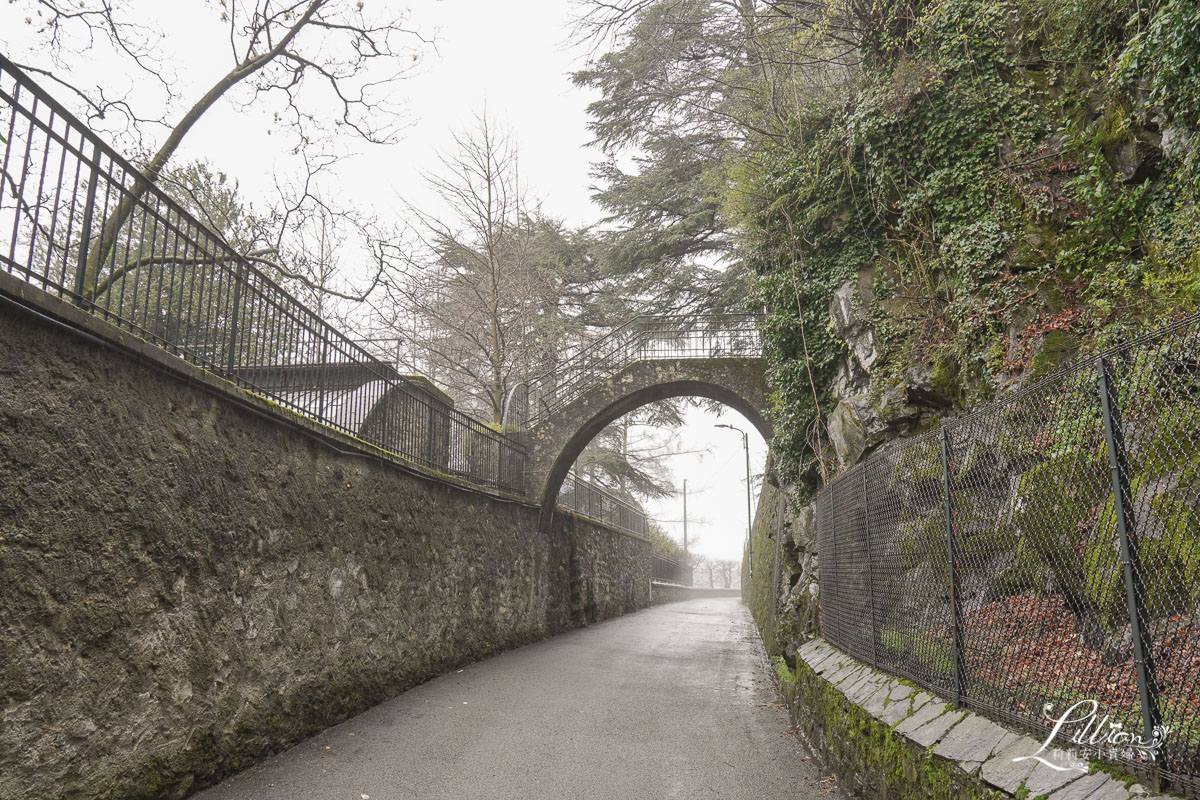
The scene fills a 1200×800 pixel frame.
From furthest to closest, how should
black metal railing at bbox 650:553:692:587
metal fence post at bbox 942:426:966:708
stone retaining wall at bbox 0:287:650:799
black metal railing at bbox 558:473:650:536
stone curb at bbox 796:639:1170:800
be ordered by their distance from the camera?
black metal railing at bbox 650:553:692:587 → black metal railing at bbox 558:473:650:536 → metal fence post at bbox 942:426:966:708 → stone retaining wall at bbox 0:287:650:799 → stone curb at bbox 796:639:1170:800

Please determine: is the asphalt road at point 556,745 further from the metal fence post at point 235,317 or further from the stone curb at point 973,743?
the metal fence post at point 235,317

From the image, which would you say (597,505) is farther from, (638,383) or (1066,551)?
(1066,551)

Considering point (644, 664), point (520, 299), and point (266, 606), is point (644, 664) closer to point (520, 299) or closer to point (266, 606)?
point (266, 606)

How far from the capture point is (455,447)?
1104 cm

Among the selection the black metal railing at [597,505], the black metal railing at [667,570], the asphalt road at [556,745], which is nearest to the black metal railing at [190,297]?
the asphalt road at [556,745]

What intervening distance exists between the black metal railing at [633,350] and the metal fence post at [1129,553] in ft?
38.8

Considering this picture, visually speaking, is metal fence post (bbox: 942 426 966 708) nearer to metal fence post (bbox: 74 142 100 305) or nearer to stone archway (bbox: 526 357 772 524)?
metal fence post (bbox: 74 142 100 305)

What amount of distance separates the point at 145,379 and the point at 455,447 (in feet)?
22.0

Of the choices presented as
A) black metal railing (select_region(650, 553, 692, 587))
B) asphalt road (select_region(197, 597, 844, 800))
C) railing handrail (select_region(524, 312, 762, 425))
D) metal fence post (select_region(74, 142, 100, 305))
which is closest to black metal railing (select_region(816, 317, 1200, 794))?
asphalt road (select_region(197, 597, 844, 800))

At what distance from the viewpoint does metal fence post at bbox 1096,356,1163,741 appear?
2307 millimetres

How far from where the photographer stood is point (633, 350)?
15125 millimetres

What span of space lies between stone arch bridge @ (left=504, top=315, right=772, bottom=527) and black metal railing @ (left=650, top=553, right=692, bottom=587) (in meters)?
15.7

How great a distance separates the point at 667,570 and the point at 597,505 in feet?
52.2

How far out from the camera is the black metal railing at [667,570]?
31131 mm
